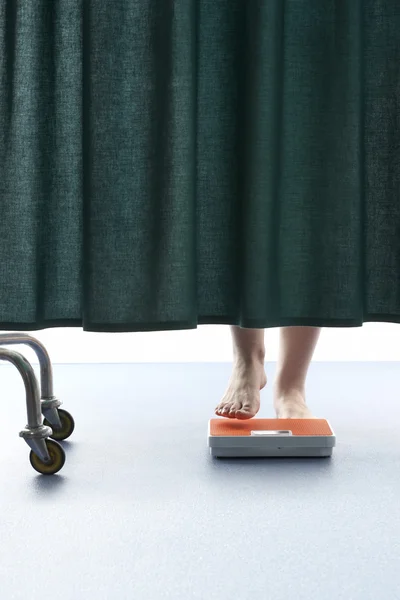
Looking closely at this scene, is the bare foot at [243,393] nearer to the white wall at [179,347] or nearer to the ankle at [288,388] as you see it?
the ankle at [288,388]

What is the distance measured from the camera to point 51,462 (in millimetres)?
1083

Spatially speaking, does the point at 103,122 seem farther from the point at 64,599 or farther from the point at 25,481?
the point at 64,599

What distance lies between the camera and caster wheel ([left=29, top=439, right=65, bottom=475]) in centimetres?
108

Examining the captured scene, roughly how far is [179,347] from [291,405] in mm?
970

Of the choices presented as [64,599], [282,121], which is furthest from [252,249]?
[64,599]

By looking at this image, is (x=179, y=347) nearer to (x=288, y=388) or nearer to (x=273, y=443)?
(x=288, y=388)

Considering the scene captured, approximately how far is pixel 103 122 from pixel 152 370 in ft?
2.98

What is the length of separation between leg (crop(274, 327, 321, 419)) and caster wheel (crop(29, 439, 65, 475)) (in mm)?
474

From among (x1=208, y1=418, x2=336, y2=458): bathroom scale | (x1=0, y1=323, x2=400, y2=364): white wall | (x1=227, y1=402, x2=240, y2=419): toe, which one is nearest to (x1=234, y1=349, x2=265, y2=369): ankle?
(x1=227, y1=402, x2=240, y2=419): toe

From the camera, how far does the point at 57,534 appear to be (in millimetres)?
849

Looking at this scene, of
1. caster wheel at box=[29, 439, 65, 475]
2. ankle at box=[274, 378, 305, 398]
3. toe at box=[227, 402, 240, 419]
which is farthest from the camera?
ankle at box=[274, 378, 305, 398]

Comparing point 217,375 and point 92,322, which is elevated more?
point 92,322

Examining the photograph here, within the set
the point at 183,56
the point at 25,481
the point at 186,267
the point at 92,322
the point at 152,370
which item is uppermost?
the point at 183,56

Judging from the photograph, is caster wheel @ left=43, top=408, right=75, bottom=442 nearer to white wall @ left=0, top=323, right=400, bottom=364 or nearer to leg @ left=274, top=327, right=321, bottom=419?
leg @ left=274, top=327, right=321, bottom=419
